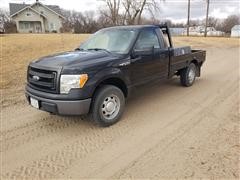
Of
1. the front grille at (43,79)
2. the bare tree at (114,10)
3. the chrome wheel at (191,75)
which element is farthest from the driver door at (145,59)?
the bare tree at (114,10)

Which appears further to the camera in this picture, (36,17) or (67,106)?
(36,17)

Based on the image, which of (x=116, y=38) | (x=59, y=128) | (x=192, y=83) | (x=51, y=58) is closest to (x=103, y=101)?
(x=59, y=128)

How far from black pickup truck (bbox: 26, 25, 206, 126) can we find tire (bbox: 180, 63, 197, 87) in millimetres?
1103

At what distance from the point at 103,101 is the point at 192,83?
4.02 meters

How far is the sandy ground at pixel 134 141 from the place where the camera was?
10.6 ft

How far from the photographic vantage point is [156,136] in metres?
4.11

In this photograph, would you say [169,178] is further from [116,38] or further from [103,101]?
[116,38]

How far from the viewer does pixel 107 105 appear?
4.50 m

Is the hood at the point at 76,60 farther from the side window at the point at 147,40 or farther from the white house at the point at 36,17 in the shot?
the white house at the point at 36,17

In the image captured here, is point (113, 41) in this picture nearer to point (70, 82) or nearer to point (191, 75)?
point (70, 82)

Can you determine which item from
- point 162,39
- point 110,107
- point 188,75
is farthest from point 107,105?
point 188,75

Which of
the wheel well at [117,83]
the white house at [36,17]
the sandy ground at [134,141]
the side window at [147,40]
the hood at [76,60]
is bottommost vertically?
the sandy ground at [134,141]

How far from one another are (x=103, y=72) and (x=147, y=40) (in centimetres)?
162

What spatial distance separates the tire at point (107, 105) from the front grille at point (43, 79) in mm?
757
